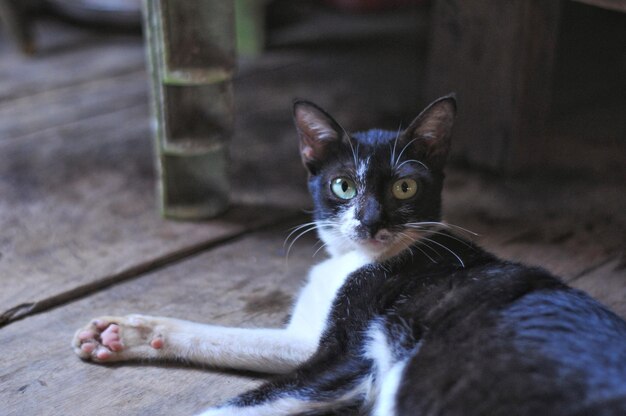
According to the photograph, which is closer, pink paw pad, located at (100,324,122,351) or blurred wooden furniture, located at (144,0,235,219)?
pink paw pad, located at (100,324,122,351)

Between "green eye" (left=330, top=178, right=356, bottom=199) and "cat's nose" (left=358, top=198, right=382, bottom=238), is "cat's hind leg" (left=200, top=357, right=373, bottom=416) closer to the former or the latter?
"cat's nose" (left=358, top=198, right=382, bottom=238)

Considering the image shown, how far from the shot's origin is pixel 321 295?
76.9 inches

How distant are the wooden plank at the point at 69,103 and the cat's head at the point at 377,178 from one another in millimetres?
1726

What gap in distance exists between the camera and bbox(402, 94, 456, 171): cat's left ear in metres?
1.89

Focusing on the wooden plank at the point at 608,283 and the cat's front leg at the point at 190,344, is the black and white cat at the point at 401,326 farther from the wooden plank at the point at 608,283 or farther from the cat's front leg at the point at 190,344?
the wooden plank at the point at 608,283

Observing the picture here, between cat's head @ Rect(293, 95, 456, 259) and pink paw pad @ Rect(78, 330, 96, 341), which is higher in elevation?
cat's head @ Rect(293, 95, 456, 259)

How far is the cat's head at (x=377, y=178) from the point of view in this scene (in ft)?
6.05

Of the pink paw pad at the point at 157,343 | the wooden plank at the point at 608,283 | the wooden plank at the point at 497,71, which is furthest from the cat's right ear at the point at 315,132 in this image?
the wooden plank at the point at 497,71

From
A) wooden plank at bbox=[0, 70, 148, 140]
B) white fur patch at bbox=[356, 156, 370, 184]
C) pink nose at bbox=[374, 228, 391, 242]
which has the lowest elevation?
wooden plank at bbox=[0, 70, 148, 140]

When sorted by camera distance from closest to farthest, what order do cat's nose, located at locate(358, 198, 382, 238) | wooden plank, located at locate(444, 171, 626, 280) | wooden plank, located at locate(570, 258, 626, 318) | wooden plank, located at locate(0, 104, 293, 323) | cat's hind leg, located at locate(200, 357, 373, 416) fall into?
cat's hind leg, located at locate(200, 357, 373, 416)
cat's nose, located at locate(358, 198, 382, 238)
wooden plank, located at locate(570, 258, 626, 318)
wooden plank, located at locate(0, 104, 293, 323)
wooden plank, located at locate(444, 171, 626, 280)

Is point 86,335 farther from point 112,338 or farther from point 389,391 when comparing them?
point 389,391

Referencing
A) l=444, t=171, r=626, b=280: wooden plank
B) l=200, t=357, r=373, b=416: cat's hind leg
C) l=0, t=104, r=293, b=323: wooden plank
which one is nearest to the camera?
l=200, t=357, r=373, b=416: cat's hind leg

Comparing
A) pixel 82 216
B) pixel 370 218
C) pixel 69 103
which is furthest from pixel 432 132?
pixel 69 103

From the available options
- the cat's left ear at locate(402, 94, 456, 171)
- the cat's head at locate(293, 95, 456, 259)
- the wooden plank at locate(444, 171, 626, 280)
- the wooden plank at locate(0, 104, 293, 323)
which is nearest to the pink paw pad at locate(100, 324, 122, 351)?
the wooden plank at locate(0, 104, 293, 323)
